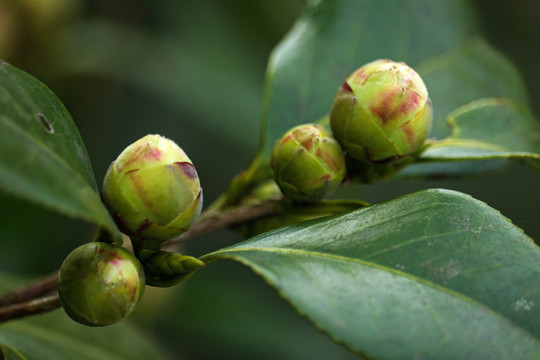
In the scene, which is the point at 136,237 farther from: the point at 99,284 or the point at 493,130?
the point at 493,130

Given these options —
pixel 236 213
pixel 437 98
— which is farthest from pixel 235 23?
pixel 236 213

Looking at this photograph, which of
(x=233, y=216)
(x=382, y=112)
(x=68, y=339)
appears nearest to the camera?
(x=382, y=112)

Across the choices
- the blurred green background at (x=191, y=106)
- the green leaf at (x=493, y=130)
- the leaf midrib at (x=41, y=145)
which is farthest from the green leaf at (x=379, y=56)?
the blurred green background at (x=191, y=106)

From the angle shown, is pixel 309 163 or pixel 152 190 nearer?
pixel 152 190

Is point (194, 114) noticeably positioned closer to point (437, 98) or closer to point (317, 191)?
point (437, 98)

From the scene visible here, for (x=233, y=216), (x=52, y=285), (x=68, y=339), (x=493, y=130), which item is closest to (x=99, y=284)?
(x=52, y=285)

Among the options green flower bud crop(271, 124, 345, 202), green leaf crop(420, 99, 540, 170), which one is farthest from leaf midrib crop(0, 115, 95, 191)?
green leaf crop(420, 99, 540, 170)
